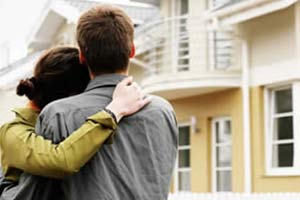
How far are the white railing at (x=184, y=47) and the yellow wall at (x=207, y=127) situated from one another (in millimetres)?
651

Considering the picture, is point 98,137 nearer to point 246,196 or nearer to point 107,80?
point 107,80

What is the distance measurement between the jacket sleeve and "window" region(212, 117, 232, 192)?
513 inches

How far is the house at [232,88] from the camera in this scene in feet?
45.1

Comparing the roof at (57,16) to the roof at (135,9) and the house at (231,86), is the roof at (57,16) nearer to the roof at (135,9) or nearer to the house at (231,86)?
the roof at (135,9)

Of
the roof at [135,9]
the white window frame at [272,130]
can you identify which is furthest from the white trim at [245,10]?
the roof at [135,9]

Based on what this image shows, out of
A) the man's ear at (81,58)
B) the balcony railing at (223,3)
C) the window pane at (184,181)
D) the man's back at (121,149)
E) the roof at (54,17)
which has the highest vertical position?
the roof at (54,17)

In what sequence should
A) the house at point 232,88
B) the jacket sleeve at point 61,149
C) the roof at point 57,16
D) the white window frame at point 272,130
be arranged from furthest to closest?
the roof at point 57,16 → the house at point 232,88 → the white window frame at point 272,130 → the jacket sleeve at point 61,149

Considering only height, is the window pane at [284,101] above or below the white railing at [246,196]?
above

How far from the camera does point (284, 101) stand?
1398cm

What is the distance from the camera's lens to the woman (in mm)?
2389

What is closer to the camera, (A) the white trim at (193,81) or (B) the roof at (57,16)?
(A) the white trim at (193,81)

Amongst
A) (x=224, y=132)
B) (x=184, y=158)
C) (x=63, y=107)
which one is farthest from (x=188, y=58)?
(x=63, y=107)

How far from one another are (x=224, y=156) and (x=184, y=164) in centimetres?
146

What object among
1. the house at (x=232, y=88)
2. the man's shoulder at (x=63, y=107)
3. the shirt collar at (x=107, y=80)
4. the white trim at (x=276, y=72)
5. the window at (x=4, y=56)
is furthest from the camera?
the window at (x=4, y=56)
